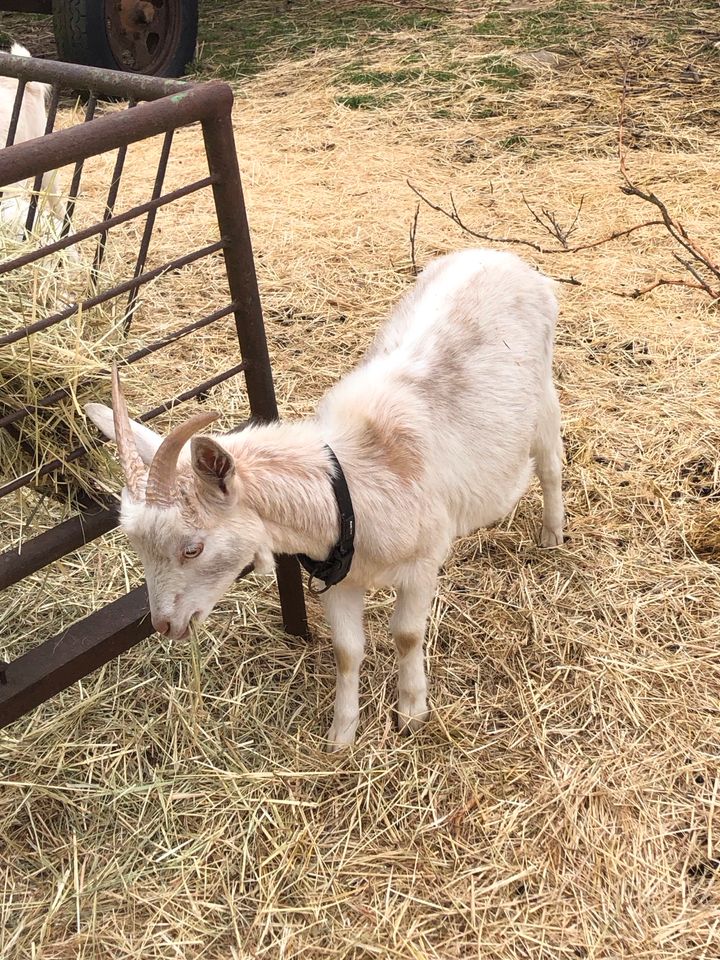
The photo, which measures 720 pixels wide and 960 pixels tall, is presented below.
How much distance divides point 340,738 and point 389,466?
89 centimetres

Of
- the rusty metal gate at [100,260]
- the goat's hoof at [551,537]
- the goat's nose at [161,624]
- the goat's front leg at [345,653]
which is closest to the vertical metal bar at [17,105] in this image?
the rusty metal gate at [100,260]

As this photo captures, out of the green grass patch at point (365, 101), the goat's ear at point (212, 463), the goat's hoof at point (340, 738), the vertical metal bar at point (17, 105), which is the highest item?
the vertical metal bar at point (17, 105)

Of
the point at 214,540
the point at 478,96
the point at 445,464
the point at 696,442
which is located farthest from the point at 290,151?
the point at 214,540

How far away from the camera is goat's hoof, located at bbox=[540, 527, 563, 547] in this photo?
3.57 metres

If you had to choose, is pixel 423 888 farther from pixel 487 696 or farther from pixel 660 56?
pixel 660 56

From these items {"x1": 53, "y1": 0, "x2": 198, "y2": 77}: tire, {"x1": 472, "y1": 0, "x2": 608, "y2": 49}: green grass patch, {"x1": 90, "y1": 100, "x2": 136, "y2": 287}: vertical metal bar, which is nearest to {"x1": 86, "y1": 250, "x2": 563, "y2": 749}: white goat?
{"x1": 90, "y1": 100, "x2": 136, "y2": 287}: vertical metal bar

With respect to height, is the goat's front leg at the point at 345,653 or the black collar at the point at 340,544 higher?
the black collar at the point at 340,544

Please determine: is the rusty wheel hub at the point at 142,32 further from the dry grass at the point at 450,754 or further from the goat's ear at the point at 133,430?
the goat's ear at the point at 133,430

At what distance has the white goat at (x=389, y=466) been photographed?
2.23 metres

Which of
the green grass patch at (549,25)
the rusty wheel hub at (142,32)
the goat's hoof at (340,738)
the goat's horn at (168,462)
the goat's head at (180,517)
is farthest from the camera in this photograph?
the green grass patch at (549,25)

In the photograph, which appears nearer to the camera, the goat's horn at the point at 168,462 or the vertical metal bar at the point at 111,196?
the goat's horn at the point at 168,462

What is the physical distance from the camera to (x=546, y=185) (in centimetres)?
608

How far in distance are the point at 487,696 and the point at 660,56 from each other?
21.0 feet

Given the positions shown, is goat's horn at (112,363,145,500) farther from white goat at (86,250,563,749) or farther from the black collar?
the black collar
